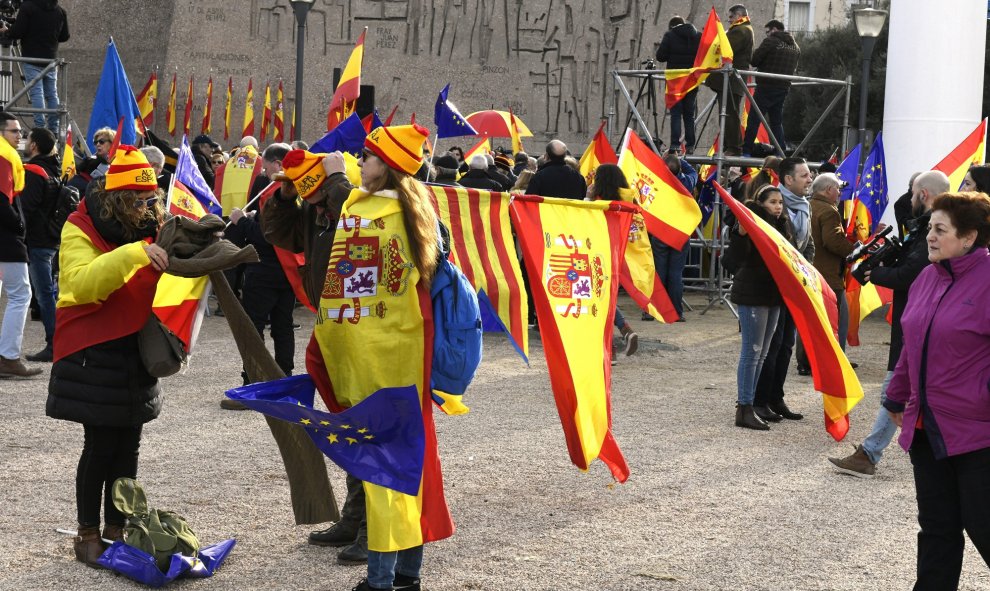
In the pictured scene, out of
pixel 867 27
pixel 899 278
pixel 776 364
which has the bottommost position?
pixel 776 364

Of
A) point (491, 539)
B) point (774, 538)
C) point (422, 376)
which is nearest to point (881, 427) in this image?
point (774, 538)

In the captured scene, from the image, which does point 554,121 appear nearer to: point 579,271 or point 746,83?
point 746,83

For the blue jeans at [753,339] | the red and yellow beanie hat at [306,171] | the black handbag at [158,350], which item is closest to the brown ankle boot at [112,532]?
the black handbag at [158,350]

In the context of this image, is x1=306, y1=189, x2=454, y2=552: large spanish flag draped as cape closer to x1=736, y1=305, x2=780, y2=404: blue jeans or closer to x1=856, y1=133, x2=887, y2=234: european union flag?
x1=736, y1=305, x2=780, y2=404: blue jeans

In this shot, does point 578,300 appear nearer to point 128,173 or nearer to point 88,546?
point 128,173

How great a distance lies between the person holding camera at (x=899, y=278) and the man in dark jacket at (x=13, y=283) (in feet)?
19.5

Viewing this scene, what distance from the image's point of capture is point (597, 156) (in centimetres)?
1334

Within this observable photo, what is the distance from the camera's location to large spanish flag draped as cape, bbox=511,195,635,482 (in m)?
5.77

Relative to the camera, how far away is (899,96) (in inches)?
674

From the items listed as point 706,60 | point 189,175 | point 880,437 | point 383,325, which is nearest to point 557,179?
point 706,60

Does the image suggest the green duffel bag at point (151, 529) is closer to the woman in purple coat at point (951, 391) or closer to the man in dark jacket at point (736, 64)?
the woman in purple coat at point (951, 391)

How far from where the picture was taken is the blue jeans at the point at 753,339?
8195 mm

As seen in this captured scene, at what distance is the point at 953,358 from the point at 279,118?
23476 millimetres

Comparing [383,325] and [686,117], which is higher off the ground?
[686,117]
